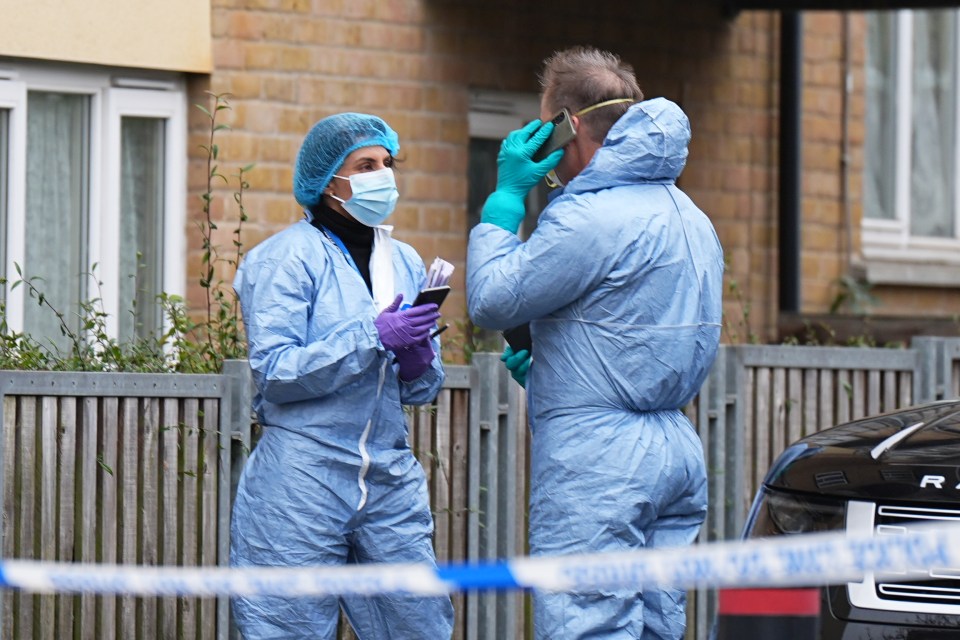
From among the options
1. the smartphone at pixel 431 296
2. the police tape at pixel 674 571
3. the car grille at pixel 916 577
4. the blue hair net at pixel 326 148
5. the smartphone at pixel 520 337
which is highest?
the blue hair net at pixel 326 148

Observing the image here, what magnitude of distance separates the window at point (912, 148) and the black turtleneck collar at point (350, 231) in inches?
242

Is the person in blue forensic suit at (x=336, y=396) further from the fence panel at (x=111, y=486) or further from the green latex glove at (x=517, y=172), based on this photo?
the fence panel at (x=111, y=486)

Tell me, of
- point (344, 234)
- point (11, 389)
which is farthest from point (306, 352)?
point (11, 389)

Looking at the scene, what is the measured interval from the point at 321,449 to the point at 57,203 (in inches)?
137

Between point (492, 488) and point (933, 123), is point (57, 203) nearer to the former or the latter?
point (492, 488)

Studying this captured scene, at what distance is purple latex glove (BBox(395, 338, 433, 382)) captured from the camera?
15.9 feet

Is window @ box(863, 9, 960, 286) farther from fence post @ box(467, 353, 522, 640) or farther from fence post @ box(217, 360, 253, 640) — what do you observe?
fence post @ box(217, 360, 253, 640)

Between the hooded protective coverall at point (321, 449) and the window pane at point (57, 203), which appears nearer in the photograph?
the hooded protective coverall at point (321, 449)

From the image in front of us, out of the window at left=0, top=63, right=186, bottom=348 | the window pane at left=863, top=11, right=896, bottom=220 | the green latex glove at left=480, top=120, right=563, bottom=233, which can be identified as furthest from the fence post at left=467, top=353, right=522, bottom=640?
the window pane at left=863, top=11, right=896, bottom=220

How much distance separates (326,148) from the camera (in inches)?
195

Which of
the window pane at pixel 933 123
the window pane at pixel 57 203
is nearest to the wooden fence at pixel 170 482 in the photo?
the window pane at pixel 57 203

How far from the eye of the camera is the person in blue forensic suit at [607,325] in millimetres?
4586

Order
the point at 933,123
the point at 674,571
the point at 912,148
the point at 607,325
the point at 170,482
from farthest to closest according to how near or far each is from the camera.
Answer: the point at 933,123 < the point at 912,148 < the point at 170,482 < the point at 607,325 < the point at 674,571

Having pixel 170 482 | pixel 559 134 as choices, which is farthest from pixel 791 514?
pixel 170 482
